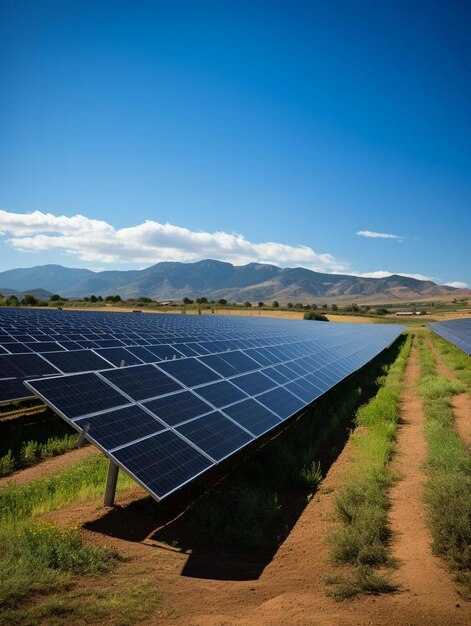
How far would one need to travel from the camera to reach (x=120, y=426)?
7.35 metres

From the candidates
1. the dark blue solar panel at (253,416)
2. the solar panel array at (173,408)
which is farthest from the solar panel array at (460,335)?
the dark blue solar panel at (253,416)

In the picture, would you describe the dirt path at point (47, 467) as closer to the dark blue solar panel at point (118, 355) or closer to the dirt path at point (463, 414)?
the dark blue solar panel at point (118, 355)

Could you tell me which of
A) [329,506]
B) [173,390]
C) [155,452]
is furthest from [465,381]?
[155,452]

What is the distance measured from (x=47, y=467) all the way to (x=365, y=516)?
8.31 meters

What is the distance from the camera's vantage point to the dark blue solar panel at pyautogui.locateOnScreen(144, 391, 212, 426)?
27.3 ft

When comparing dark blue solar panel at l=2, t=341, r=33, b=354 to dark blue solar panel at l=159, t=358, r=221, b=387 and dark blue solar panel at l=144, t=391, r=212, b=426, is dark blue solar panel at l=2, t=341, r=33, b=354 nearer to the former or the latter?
dark blue solar panel at l=159, t=358, r=221, b=387

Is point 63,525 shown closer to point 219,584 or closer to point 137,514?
point 137,514

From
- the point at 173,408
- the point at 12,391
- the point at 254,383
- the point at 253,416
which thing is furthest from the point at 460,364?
the point at 12,391

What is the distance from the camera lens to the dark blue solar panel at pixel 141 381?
881 centimetres

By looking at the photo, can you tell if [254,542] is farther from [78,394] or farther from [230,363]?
[230,363]

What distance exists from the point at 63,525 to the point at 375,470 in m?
6.91

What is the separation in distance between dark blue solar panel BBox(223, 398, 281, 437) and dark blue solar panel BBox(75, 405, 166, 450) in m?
2.17

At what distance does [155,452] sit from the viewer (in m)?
7.00

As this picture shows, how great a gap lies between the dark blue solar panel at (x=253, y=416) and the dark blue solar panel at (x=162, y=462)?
2.07 metres
